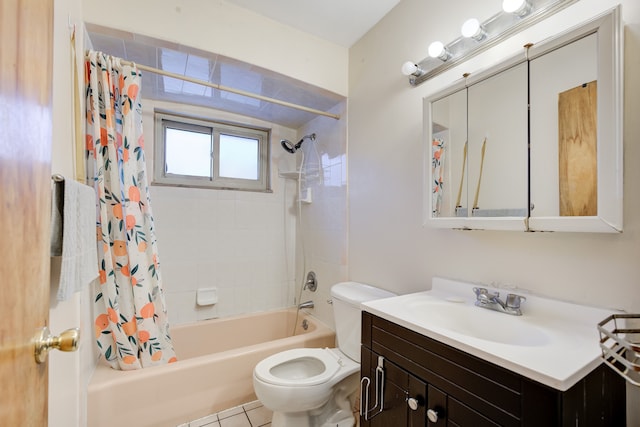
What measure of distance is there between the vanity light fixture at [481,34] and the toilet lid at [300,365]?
158 centimetres

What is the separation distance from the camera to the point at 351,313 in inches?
61.2

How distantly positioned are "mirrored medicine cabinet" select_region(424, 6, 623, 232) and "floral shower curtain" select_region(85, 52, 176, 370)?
152 centimetres

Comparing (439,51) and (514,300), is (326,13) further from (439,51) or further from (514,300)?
(514,300)

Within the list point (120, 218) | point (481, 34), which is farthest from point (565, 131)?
point (120, 218)

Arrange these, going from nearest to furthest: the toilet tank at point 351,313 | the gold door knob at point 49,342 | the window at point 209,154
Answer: the gold door knob at point 49,342, the toilet tank at point 351,313, the window at point 209,154

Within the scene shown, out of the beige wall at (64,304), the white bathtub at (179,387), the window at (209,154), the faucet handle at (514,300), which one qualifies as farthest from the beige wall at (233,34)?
the white bathtub at (179,387)

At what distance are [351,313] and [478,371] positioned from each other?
0.85m

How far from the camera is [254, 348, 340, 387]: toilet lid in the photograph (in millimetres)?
1469

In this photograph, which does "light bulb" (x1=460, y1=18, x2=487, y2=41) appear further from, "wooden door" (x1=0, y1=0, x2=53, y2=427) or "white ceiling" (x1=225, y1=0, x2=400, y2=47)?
"wooden door" (x1=0, y1=0, x2=53, y2=427)

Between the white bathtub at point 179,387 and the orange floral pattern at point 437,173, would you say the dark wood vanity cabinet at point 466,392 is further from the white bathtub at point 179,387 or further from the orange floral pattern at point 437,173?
the white bathtub at point 179,387

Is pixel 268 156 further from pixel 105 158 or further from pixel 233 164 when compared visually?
pixel 105 158

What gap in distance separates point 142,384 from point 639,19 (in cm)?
242

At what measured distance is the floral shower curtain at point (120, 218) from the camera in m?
1.42

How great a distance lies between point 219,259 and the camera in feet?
7.83
